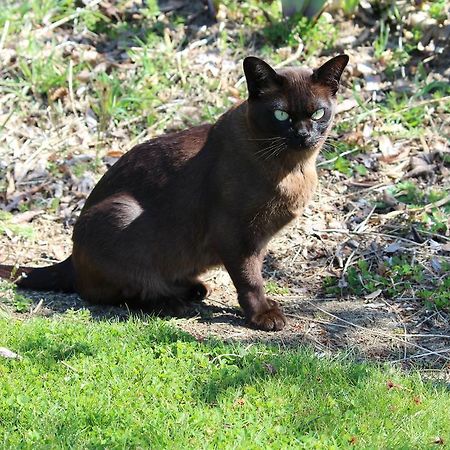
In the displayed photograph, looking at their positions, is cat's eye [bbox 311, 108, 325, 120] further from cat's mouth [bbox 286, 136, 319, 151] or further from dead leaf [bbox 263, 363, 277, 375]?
dead leaf [bbox 263, 363, 277, 375]

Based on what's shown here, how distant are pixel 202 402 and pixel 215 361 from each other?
42cm

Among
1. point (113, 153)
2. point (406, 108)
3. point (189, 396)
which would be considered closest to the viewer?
point (189, 396)

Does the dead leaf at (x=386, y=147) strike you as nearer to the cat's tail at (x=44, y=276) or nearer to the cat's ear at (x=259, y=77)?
the cat's ear at (x=259, y=77)

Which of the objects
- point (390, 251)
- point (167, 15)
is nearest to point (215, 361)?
point (390, 251)

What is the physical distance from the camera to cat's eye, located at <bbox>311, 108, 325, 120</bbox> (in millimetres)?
4520

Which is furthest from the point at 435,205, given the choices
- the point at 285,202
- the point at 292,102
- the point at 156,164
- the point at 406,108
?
the point at 156,164

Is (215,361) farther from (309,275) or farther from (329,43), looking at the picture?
(329,43)

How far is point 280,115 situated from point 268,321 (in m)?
1.13

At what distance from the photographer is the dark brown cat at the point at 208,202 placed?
4543 mm

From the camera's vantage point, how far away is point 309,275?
18.2 feet

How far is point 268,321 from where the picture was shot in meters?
4.72

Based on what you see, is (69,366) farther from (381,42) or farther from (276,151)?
(381,42)

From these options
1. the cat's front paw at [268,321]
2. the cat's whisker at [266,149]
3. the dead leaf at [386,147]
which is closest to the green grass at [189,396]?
the cat's front paw at [268,321]

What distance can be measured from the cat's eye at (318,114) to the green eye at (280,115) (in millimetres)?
140
